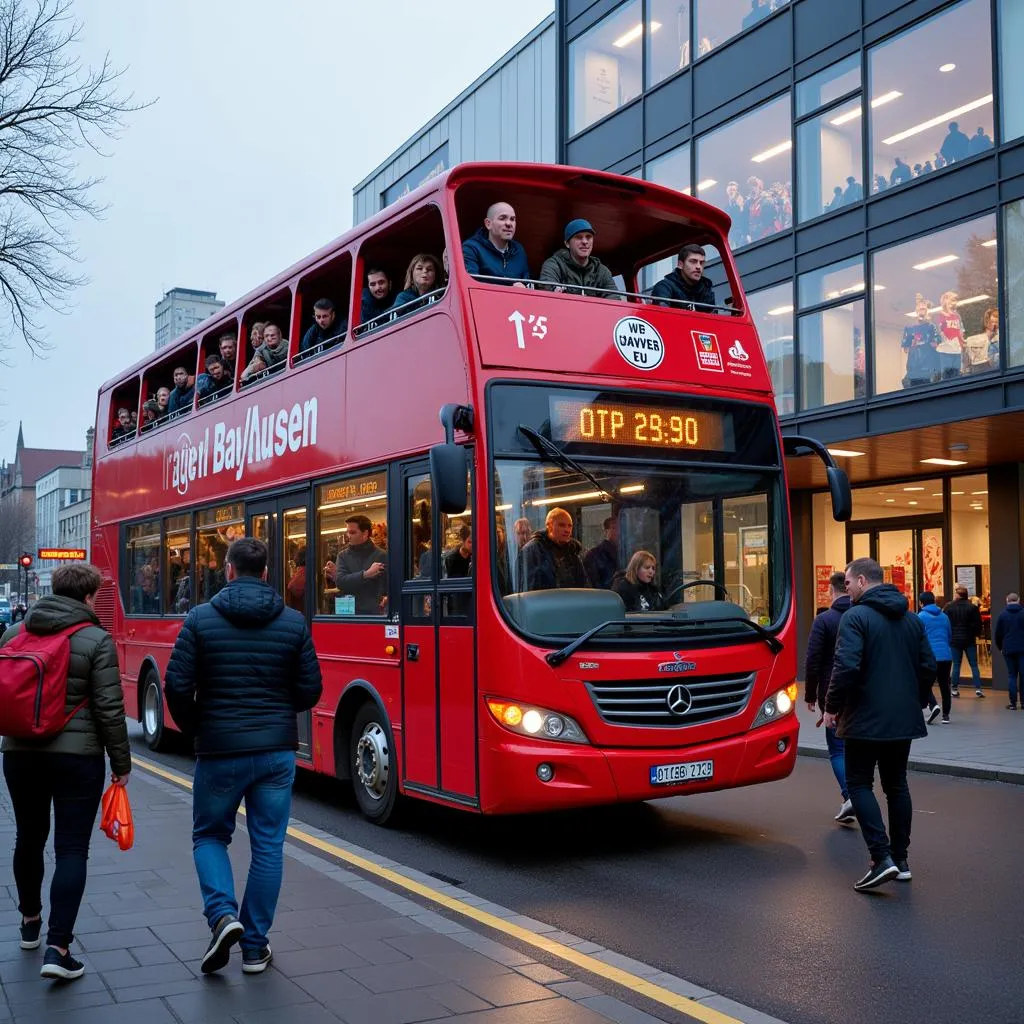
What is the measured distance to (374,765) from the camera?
8.91 metres

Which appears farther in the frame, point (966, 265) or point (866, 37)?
point (866, 37)

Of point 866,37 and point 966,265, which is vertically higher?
point 866,37

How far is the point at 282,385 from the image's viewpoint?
10.8 meters

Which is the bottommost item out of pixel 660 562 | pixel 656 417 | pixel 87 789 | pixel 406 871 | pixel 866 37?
pixel 406 871

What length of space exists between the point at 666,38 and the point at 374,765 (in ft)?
63.2

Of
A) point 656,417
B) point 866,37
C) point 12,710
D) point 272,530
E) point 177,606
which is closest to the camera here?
point 12,710

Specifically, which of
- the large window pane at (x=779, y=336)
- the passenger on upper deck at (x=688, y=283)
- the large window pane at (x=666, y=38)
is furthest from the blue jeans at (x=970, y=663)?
the passenger on upper deck at (x=688, y=283)

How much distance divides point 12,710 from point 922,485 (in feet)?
63.8

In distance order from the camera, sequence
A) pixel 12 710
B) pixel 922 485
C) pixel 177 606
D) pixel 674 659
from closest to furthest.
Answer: pixel 12 710 < pixel 674 659 < pixel 177 606 < pixel 922 485

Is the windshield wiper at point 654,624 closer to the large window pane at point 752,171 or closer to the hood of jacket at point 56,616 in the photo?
the hood of jacket at point 56,616

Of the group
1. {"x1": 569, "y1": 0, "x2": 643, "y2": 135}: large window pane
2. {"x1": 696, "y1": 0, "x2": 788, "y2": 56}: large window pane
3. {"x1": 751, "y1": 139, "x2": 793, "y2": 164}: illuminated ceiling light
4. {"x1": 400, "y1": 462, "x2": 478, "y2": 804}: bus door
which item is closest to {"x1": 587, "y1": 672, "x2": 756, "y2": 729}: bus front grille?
{"x1": 400, "y1": 462, "x2": 478, "y2": 804}: bus door

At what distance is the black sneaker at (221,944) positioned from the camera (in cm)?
497

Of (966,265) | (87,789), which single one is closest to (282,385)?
(87,789)

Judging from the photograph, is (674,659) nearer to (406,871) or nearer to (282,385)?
(406,871)
